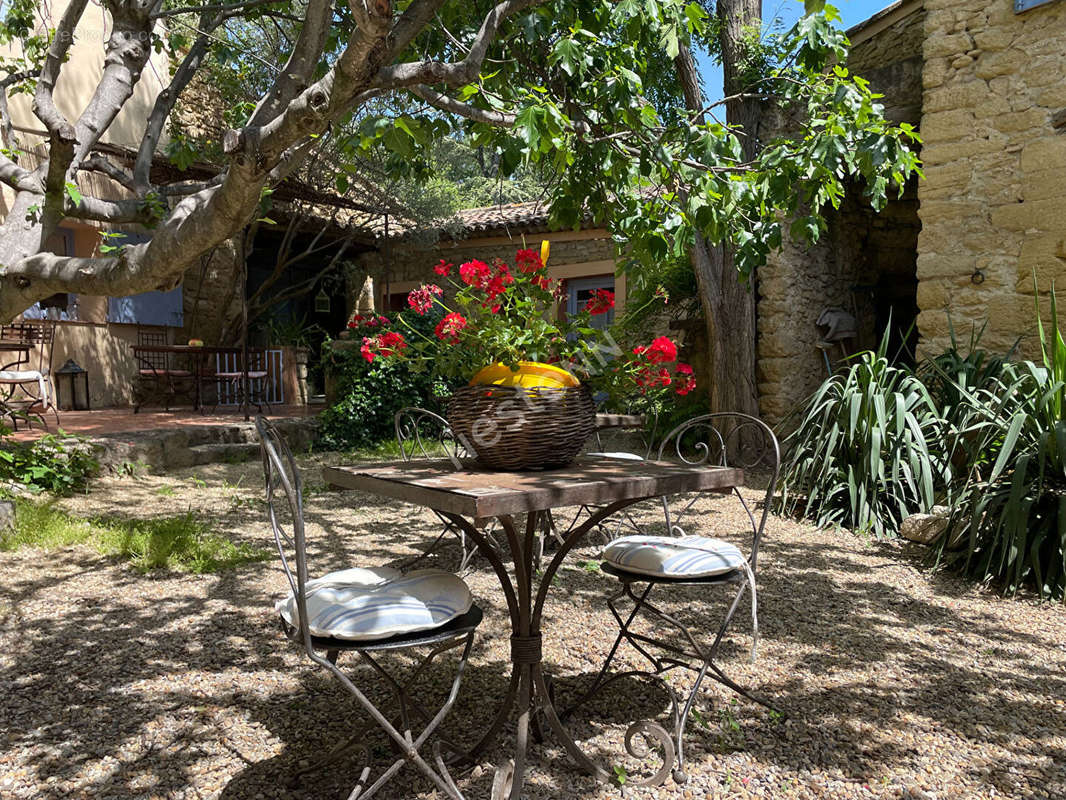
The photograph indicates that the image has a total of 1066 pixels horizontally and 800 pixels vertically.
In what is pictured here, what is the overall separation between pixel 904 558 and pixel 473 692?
103 inches

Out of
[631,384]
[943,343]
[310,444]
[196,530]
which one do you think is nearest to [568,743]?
[631,384]

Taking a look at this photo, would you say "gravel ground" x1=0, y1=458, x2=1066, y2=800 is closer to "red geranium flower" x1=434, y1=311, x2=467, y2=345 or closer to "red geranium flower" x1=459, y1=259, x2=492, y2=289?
"red geranium flower" x1=434, y1=311, x2=467, y2=345

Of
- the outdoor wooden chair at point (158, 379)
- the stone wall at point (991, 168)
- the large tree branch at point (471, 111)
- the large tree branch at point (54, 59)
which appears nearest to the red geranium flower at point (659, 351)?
the large tree branch at point (471, 111)

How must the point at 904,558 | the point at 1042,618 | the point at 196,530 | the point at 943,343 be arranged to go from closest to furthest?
the point at 1042,618 → the point at 904,558 → the point at 196,530 → the point at 943,343

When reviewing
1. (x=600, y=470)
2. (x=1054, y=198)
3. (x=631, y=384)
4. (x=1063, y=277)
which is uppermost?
(x=1054, y=198)

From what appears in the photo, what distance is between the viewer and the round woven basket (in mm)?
1766

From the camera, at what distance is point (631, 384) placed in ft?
6.58

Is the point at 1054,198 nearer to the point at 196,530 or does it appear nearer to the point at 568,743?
the point at 568,743

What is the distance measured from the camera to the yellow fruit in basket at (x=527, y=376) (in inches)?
70.9

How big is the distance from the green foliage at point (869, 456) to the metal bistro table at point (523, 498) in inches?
112

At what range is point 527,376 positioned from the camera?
71.4 inches

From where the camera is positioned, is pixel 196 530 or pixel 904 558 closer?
pixel 904 558

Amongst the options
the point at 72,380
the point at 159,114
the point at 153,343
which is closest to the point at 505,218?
the point at 153,343

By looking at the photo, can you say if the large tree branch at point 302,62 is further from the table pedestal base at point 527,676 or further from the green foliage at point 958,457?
the green foliage at point 958,457
